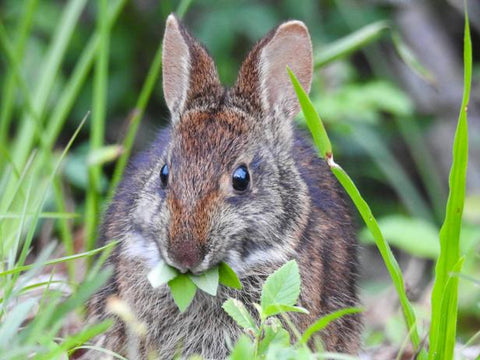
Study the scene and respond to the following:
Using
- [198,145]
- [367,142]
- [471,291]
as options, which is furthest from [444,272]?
[367,142]

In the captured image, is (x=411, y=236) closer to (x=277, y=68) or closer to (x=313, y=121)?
(x=277, y=68)

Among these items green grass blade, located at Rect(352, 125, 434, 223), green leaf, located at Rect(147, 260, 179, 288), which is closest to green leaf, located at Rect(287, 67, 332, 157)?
green leaf, located at Rect(147, 260, 179, 288)

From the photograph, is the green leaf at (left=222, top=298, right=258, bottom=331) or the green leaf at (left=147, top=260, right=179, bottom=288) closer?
the green leaf at (left=222, top=298, right=258, bottom=331)

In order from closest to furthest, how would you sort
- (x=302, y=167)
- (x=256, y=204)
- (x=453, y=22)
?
(x=256, y=204)
(x=302, y=167)
(x=453, y=22)

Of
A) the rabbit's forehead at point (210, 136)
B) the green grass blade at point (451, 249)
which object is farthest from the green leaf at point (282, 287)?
the rabbit's forehead at point (210, 136)

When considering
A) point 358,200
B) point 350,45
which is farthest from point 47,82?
point 358,200

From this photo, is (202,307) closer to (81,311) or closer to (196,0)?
(81,311)

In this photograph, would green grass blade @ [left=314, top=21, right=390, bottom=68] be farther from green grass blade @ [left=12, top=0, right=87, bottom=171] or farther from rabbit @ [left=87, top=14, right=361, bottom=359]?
green grass blade @ [left=12, top=0, right=87, bottom=171]
